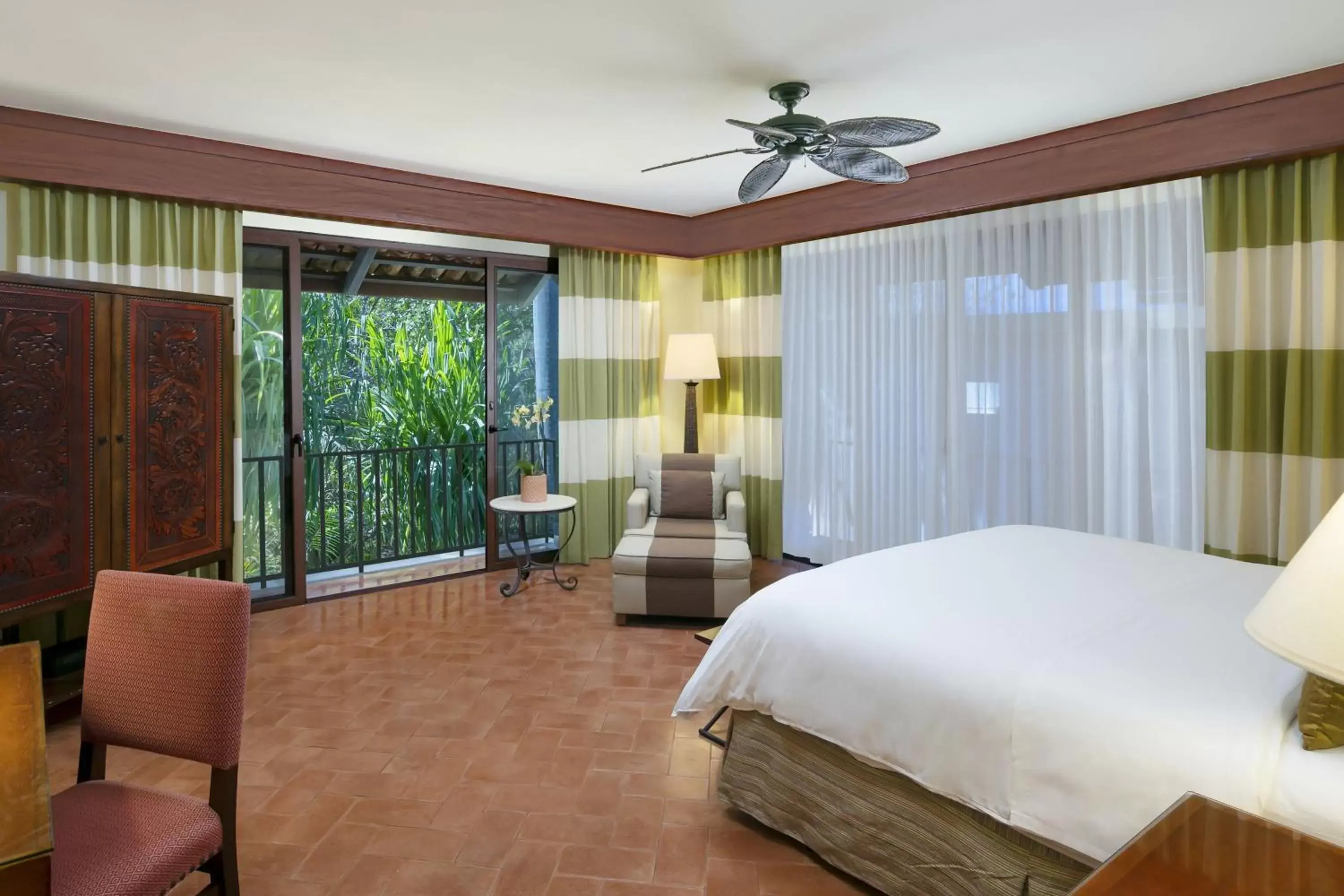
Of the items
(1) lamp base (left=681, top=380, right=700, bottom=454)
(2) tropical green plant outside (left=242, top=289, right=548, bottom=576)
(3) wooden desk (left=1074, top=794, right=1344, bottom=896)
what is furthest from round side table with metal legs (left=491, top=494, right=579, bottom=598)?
(3) wooden desk (left=1074, top=794, right=1344, bottom=896)

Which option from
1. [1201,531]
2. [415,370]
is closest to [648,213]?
[415,370]

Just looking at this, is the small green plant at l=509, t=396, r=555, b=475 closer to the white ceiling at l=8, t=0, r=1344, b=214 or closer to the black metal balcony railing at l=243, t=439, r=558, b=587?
the black metal balcony railing at l=243, t=439, r=558, b=587

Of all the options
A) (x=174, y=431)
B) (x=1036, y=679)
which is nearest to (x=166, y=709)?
(x=1036, y=679)

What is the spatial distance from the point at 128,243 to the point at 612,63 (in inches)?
103

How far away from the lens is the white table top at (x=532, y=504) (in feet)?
15.1

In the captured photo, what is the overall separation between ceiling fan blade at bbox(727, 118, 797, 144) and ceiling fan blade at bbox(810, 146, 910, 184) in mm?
164

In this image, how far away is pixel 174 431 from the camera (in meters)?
3.48

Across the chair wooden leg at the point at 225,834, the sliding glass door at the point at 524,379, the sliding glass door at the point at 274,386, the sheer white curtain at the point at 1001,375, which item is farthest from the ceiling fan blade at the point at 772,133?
the sliding glass door at the point at 274,386

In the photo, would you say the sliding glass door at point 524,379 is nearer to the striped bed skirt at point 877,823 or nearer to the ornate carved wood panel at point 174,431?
the ornate carved wood panel at point 174,431

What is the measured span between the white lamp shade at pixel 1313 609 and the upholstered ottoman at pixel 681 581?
3.13 metres

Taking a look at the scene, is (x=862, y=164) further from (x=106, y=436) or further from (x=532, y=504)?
(x=106, y=436)

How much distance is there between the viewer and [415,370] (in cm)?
577

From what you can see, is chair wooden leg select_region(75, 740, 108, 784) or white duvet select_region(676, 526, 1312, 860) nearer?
white duvet select_region(676, 526, 1312, 860)

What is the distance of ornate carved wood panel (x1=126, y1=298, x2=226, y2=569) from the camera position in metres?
3.29
